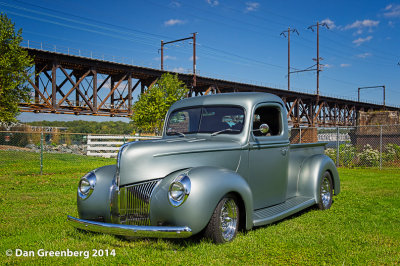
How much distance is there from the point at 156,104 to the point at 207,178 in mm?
28895

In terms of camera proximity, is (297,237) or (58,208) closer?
(297,237)

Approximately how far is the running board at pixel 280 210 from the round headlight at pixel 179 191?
4.36 ft

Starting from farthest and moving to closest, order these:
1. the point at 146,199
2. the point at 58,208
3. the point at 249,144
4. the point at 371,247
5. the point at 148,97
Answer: the point at 148,97
the point at 58,208
the point at 249,144
the point at 371,247
the point at 146,199

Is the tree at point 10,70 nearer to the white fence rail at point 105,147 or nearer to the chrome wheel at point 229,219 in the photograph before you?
the white fence rail at point 105,147

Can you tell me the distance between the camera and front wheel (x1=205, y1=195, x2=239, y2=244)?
4.39 metres

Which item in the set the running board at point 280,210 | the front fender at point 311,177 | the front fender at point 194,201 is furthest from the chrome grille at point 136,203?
the front fender at point 311,177

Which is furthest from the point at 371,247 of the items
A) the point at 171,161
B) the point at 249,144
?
the point at 171,161

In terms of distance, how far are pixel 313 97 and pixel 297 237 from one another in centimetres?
6526

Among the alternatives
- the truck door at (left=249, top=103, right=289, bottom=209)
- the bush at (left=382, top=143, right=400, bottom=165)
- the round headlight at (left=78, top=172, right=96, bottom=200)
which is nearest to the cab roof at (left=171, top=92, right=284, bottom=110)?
the truck door at (left=249, top=103, right=289, bottom=209)

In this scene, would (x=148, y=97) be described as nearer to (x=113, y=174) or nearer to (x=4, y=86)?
(x=4, y=86)

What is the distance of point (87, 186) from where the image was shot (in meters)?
5.00

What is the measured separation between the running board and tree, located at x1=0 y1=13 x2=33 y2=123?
22771 mm

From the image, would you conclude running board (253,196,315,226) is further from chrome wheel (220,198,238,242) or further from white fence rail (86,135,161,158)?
white fence rail (86,135,161,158)

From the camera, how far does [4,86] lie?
78.9 feet
